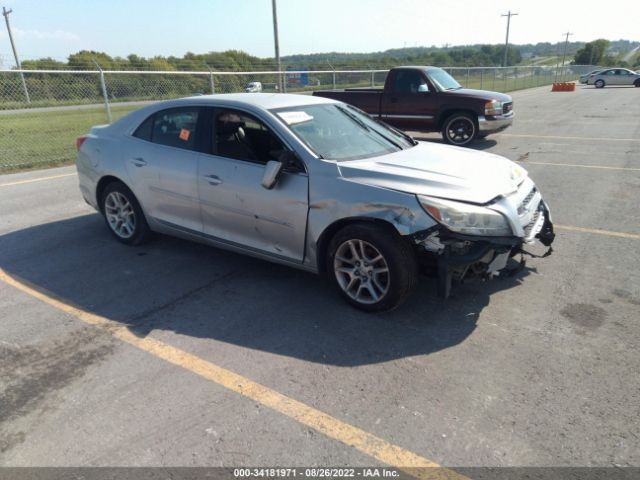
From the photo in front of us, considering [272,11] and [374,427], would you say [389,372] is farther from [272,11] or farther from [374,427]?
[272,11]

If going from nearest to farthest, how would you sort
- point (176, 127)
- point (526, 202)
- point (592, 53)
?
1. point (526, 202)
2. point (176, 127)
3. point (592, 53)

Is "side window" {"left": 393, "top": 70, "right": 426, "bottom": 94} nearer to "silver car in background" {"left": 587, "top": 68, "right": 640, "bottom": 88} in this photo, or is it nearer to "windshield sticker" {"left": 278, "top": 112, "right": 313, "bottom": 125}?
"windshield sticker" {"left": 278, "top": 112, "right": 313, "bottom": 125}

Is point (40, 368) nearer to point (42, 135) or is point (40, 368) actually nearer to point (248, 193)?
point (248, 193)

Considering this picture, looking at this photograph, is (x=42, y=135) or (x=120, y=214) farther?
(x=42, y=135)

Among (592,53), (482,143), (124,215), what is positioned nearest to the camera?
(124,215)

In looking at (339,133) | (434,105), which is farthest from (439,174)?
(434,105)

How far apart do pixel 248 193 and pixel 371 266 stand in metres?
1.25

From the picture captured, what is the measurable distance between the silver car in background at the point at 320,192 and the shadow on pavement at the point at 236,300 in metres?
0.28

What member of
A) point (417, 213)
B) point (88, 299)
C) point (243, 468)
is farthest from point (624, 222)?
point (88, 299)

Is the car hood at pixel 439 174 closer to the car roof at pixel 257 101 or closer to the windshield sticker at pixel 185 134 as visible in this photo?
the car roof at pixel 257 101

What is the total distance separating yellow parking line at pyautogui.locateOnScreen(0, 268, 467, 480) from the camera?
2.44 meters

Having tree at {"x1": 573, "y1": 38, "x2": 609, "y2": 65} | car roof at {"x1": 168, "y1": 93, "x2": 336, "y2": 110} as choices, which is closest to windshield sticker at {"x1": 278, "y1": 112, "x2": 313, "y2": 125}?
car roof at {"x1": 168, "y1": 93, "x2": 336, "y2": 110}

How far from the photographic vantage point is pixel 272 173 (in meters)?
3.92

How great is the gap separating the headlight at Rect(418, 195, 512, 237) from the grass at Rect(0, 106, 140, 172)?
9.85 m
